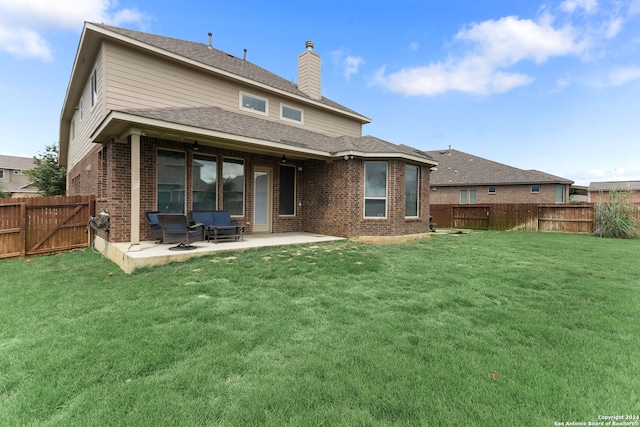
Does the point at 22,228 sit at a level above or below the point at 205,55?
below

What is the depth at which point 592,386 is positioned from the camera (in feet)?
6.90

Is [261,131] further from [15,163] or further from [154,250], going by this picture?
[15,163]

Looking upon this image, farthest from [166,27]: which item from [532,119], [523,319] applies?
[532,119]

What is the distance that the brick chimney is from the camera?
12945 mm

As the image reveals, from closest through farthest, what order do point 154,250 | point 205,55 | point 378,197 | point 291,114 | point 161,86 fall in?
point 154,250
point 161,86
point 378,197
point 205,55
point 291,114

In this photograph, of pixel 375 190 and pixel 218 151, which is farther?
pixel 375 190

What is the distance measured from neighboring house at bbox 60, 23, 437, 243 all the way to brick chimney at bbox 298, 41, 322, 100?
0.07 metres

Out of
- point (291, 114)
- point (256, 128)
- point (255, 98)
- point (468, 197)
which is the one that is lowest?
point (468, 197)

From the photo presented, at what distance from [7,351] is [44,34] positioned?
15.4 meters

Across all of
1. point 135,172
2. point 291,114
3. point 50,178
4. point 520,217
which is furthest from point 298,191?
point 50,178

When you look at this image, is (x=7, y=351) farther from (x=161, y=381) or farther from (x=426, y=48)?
(x=426, y=48)

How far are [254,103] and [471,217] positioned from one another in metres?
14.1

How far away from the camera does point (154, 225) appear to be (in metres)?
7.42

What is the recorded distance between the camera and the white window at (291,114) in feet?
37.5
